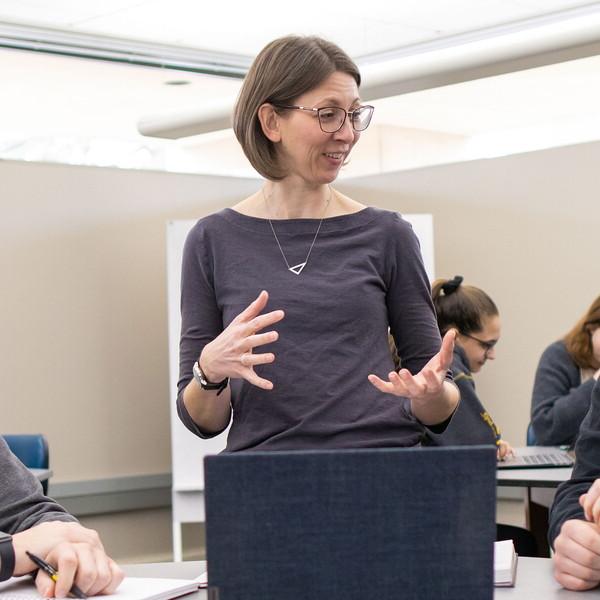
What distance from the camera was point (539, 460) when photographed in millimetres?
3596

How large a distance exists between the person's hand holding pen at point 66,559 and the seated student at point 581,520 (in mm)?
616

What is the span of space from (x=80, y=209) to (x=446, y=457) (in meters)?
5.29

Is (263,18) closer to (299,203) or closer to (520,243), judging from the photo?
(520,243)

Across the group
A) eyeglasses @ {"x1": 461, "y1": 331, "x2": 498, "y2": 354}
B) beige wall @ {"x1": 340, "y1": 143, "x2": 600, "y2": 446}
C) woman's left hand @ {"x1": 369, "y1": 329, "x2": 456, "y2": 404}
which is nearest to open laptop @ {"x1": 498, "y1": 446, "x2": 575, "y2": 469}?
eyeglasses @ {"x1": 461, "y1": 331, "x2": 498, "y2": 354}

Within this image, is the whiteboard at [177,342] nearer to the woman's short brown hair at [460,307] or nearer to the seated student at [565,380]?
the seated student at [565,380]

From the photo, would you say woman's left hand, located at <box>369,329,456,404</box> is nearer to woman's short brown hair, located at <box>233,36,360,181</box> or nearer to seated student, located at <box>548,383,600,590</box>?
seated student, located at <box>548,383,600,590</box>

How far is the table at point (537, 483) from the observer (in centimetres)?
320

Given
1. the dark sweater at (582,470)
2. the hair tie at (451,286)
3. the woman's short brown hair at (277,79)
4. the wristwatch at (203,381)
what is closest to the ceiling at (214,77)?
the hair tie at (451,286)

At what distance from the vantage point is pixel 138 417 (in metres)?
6.25

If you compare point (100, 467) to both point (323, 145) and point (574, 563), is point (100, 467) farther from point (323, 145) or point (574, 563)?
point (574, 563)

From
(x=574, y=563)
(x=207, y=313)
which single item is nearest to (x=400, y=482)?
(x=574, y=563)

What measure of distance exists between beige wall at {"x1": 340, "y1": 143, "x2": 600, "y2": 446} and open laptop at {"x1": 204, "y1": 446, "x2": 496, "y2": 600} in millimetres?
4621

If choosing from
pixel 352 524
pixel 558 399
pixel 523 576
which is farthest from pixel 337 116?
pixel 558 399

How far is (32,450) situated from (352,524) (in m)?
3.52
